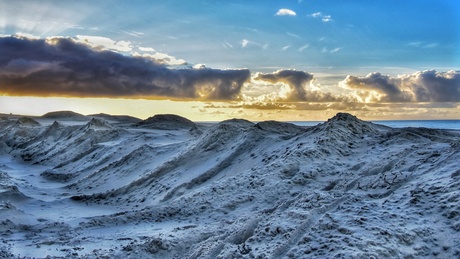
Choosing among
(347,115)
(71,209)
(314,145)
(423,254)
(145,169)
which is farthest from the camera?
(145,169)

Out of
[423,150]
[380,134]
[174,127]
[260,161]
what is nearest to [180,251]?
[260,161]

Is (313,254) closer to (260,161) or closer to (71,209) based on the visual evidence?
(260,161)

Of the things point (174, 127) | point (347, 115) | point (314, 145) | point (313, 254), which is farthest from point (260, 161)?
point (174, 127)

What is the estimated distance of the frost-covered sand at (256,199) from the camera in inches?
340

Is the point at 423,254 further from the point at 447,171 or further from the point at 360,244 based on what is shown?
the point at 447,171

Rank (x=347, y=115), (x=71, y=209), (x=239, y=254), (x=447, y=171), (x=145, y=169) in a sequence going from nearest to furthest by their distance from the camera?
(x=239, y=254) → (x=447, y=171) → (x=71, y=209) → (x=347, y=115) → (x=145, y=169)

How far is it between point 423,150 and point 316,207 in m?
5.68

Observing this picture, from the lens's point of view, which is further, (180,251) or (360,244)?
(180,251)

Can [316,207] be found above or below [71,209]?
above

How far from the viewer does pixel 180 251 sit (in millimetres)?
10430

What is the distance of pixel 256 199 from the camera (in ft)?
43.8

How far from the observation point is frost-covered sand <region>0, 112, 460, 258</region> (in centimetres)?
864

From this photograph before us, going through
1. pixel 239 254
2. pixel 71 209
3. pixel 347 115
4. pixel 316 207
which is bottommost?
pixel 71 209

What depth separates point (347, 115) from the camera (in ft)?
59.1
